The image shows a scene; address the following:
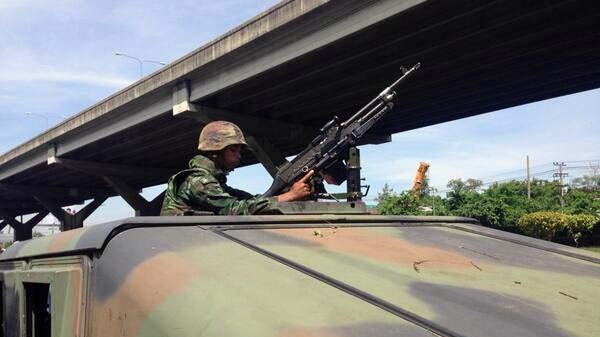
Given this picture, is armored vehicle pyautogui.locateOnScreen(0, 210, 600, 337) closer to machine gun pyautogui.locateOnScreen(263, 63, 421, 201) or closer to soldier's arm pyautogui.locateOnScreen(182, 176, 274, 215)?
soldier's arm pyautogui.locateOnScreen(182, 176, 274, 215)

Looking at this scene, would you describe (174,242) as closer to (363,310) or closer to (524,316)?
(363,310)

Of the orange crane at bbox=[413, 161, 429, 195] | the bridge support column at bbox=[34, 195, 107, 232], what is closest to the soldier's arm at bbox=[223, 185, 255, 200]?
the orange crane at bbox=[413, 161, 429, 195]

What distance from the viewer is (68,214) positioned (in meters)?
41.2

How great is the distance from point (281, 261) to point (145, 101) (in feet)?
61.2

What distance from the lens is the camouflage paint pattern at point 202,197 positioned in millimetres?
3188

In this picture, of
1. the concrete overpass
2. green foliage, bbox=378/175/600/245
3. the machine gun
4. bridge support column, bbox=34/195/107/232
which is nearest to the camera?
the machine gun

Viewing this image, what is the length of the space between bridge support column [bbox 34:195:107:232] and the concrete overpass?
1445cm

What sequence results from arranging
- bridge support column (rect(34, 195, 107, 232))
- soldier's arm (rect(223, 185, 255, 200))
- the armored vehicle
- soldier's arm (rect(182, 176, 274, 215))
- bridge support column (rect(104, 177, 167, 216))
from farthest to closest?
bridge support column (rect(34, 195, 107, 232)), bridge support column (rect(104, 177, 167, 216)), soldier's arm (rect(223, 185, 255, 200)), soldier's arm (rect(182, 176, 274, 215)), the armored vehicle

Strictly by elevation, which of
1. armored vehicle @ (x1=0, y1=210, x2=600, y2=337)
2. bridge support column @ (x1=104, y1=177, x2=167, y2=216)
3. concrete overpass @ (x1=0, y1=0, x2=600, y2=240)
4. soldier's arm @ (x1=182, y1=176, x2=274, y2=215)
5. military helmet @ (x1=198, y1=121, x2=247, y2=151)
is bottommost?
bridge support column @ (x1=104, y1=177, x2=167, y2=216)

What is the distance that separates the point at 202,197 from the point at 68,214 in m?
40.9

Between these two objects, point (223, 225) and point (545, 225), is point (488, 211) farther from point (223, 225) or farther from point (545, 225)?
point (223, 225)

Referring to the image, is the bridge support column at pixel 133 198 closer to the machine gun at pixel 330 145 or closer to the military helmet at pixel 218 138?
the machine gun at pixel 330 145

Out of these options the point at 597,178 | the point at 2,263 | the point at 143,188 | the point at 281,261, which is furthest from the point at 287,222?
the point at 597,178

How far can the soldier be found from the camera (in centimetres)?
323
